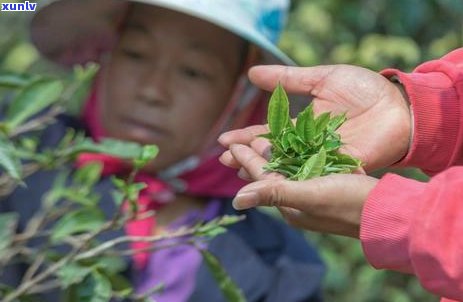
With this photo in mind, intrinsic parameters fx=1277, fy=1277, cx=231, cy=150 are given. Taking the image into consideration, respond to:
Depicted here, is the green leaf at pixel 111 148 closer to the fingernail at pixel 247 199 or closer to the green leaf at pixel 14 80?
the green leaf at pixel 14 80

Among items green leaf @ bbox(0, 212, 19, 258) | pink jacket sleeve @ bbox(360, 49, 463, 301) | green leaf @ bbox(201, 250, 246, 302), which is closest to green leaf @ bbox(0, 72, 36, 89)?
green leaf @ bbox(0, 212, 19, 258)

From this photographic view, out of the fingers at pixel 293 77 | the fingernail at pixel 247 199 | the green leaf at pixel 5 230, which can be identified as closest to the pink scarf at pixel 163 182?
the green leaf at pixel 5 230

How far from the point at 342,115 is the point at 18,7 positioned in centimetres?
100

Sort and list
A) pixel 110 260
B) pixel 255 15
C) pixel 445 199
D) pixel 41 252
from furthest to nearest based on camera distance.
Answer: pixel 255 15 < pixel 110 260 < pixel 41 252 < pixel 445 199

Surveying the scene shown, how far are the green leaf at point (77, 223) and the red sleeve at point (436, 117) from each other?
0.42 meters

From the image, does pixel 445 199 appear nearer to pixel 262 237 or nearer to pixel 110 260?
pixel 110 260

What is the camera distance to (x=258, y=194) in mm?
A: 1125

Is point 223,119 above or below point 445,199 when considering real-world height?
below

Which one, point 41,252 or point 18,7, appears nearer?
point 41,252

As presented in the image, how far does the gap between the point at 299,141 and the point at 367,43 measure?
155 centimetres

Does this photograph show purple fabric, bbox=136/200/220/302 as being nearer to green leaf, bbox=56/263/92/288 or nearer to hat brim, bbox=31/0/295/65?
hat brim, bbox=31/0/295/65

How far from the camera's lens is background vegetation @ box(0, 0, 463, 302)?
2.70 m

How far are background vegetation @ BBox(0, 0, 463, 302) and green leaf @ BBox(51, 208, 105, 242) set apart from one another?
3.63 feet

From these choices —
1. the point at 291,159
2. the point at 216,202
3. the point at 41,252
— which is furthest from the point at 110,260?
the point at 291,159
